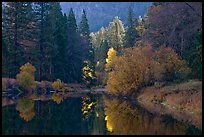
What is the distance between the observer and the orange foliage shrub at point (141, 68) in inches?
1767

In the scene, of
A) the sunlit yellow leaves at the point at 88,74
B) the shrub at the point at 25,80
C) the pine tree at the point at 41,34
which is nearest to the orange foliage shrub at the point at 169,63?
the shrub at the point at 25,80

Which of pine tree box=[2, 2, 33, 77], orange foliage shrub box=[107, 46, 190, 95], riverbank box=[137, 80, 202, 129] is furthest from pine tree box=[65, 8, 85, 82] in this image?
riverbank box=[137, 80, 202, 129]

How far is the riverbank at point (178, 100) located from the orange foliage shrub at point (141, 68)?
1.46 m

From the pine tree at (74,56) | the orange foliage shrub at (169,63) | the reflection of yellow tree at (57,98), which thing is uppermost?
the pine tree at (74,56)

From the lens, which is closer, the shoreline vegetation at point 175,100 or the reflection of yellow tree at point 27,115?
the reflection of yellow tree at point 27,115

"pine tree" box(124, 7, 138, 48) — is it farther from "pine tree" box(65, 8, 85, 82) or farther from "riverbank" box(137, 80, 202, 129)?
"riverbank" box(137, 80, 202, 129)

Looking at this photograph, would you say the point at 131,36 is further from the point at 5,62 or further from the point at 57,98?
the point at 57,98

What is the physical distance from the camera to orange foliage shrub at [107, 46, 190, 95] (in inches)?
1767

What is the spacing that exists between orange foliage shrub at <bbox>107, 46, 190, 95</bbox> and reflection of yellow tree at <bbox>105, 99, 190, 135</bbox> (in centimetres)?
1406

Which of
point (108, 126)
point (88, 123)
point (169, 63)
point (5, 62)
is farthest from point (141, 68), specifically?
point (108, 126)

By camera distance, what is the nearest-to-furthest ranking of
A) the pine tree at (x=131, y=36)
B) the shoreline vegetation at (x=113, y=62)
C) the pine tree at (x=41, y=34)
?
the shoreline vegetation at (x=113, y=62)
the pine tree at (x=41, y=34)
the pine tree at (x=131, y=36)

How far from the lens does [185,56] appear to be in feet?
154

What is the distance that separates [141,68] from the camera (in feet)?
149

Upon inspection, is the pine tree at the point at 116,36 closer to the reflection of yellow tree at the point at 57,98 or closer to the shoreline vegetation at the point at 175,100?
the reflection of yellow tree at the point at 57,98
